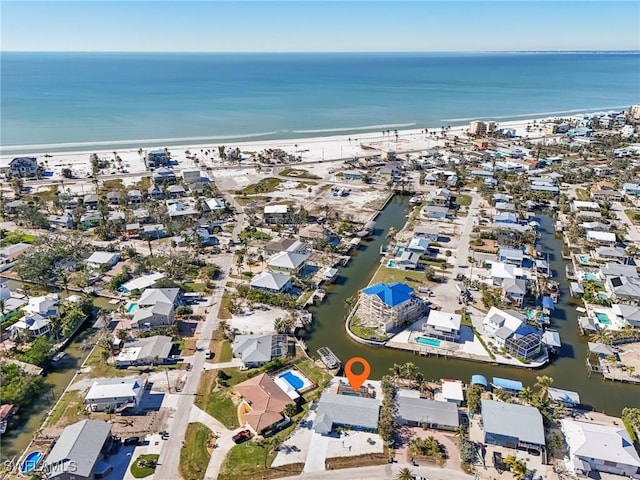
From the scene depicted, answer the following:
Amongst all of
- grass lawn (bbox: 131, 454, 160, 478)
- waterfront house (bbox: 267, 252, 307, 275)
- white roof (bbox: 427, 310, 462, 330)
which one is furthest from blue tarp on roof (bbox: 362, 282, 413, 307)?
grass lawn (bbox: 131, 454, 160, 478)

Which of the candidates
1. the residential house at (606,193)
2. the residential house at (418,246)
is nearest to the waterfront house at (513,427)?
the residential house at (418,246)

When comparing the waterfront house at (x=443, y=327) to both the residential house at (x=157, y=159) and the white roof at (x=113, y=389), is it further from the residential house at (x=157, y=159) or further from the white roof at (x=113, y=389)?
the residential house at (x=157, y=159)

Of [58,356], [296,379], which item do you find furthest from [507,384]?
[58,356]

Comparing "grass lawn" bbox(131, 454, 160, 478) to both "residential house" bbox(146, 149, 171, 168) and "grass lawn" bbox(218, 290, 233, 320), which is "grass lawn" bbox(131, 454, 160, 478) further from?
"residential house" bbox(146, 149, 171, 168)

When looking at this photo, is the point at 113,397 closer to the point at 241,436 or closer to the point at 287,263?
the point at 241,436

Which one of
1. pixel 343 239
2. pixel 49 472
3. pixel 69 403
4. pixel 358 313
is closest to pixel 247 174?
pixel 343 239

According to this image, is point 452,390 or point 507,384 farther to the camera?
point 507,384
